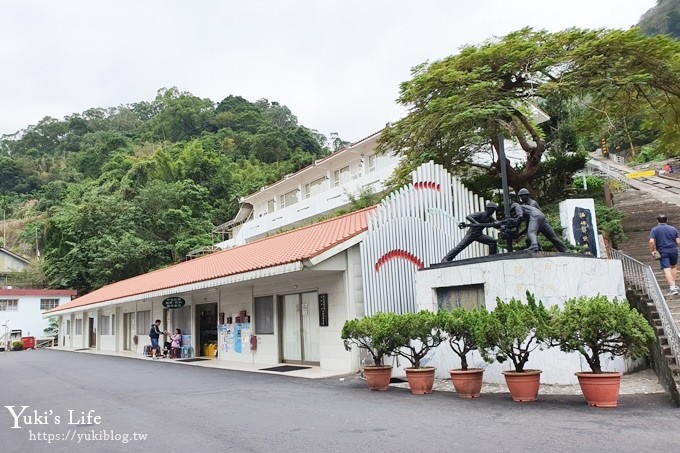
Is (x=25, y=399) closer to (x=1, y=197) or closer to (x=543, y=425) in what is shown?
(x=543, y=425)

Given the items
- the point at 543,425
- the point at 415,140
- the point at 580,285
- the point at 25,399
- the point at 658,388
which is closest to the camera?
the point at 543,425

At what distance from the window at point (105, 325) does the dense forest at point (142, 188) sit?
10.4 meters

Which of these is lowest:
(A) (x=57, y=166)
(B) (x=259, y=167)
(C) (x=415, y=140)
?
(C) (x=415, y=140)

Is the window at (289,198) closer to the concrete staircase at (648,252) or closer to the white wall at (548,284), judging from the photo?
the concrete staircase at (648,252)

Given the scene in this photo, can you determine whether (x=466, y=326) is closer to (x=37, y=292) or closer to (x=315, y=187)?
(x=315, y=187)

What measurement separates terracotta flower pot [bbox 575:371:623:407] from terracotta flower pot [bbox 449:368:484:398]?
1.71 meters

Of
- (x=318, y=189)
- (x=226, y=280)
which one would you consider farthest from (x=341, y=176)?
(x=226, y=280)

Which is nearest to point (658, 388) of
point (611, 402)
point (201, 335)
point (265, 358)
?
point (611, 402)

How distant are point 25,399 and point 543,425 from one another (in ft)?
→ 32.1

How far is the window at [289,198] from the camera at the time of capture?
4059cm

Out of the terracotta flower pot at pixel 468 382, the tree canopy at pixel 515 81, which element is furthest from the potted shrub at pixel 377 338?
the tree canopy at pixel 515 81

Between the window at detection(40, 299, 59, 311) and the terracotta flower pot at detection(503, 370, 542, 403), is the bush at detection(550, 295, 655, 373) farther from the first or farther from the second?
the window at detection(40, 299, 59, 311)

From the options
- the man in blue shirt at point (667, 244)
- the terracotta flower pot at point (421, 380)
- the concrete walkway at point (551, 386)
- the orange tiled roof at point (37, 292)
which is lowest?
the concrete walkway at point (551, 386)

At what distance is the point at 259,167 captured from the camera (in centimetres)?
5622
